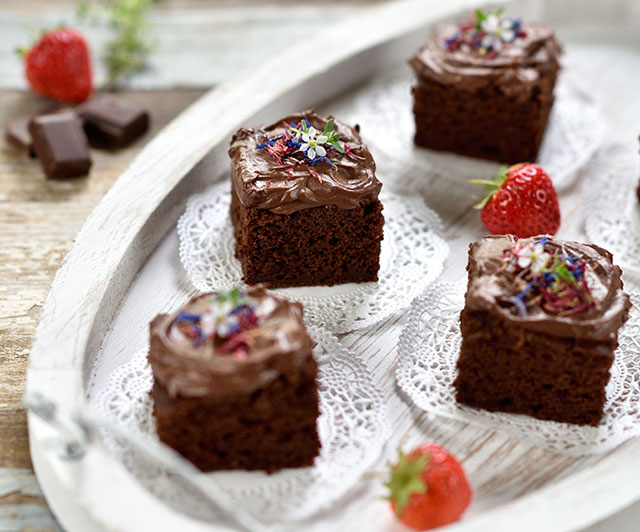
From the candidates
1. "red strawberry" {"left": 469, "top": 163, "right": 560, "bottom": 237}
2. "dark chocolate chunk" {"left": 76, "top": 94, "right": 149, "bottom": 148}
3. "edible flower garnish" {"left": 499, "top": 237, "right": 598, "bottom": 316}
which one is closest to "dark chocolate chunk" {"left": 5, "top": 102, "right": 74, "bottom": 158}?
"dark chocolate chunk" {"left": 76, "top": 94, "right": 149, "bottom": 148}

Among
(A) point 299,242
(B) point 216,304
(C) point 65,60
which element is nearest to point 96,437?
(B) point 216,304

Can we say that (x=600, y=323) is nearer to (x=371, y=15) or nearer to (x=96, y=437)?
(x=96, y=437)

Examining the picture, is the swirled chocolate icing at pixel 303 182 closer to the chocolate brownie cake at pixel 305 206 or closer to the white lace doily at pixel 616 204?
the chocolate brownie cake at pixel 305 206

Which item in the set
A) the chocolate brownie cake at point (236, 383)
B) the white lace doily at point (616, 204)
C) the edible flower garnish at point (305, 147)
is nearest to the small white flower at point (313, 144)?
the edible flower garnish at point (305, 147)

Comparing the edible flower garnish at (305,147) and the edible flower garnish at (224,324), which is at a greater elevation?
the edible flower garnish at (305,147)

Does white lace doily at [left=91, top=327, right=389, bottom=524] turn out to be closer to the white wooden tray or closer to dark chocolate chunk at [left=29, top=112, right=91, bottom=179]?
the white wooden tray

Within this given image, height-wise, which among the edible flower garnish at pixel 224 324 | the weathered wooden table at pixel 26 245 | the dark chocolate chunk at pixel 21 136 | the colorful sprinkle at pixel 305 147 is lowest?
the weathered wooden table at pixel 26 245

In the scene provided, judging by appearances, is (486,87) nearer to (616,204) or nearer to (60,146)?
(616,204)

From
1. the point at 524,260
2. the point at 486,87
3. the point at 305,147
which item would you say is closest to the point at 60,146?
the point at 305,147
